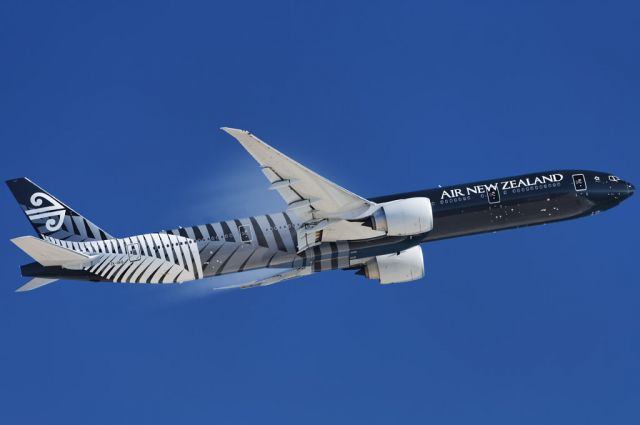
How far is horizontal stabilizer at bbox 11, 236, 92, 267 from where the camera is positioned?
48.2 meters

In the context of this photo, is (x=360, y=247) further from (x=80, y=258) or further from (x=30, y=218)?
(x=30, y=218)

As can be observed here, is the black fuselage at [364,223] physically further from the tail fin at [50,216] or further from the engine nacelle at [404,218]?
the tail fin at [50,216]

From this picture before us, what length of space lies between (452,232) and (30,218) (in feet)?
71.6

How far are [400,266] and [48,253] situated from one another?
1846 cm

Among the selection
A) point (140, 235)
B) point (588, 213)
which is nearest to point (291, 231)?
point (140, 235)

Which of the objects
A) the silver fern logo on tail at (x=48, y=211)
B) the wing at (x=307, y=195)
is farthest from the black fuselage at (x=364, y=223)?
the silver fern logo on tail at (x=48, y=211)

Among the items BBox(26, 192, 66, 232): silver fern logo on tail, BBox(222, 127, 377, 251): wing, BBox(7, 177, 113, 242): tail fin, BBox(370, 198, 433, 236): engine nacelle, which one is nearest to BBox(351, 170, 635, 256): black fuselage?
BBox(370, 198, 433, 236): engine nacelle

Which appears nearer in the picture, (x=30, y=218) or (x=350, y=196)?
(x=350, y=196)

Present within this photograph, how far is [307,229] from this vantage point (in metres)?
52.3

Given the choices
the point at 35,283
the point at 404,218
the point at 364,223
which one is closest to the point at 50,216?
the point at 35,283

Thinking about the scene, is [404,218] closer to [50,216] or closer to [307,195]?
[307,195]

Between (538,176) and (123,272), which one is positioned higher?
(538,176)

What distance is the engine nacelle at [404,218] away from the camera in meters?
51.5

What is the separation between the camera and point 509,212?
54312 mm
